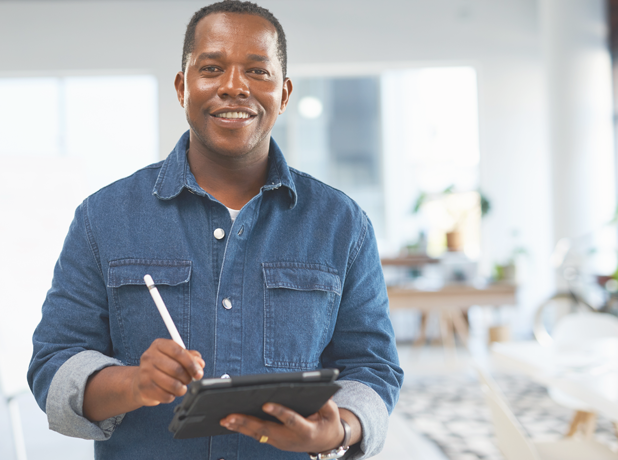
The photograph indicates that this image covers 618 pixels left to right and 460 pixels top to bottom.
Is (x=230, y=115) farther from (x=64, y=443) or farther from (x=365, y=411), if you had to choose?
(x=64, y=443)

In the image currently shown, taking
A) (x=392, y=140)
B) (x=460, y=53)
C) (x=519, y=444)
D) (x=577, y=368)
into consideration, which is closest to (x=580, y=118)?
(x=460, y=53)

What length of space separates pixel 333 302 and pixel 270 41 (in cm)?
44

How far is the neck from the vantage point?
0.97m

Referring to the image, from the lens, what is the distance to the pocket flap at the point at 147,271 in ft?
2.86

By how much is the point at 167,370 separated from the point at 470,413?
3147mm

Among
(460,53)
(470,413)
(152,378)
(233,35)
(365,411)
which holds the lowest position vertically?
(470,413)

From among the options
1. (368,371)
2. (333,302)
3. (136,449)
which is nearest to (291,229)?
(333,302)

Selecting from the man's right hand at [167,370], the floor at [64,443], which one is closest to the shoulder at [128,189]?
the man's right hand at [167,370]

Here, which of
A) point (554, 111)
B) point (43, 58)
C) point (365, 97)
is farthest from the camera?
point (365, 97)

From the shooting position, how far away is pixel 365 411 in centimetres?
85

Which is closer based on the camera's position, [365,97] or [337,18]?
[337,18]

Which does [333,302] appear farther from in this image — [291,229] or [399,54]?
[399,54]

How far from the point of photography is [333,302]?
3.13 feet

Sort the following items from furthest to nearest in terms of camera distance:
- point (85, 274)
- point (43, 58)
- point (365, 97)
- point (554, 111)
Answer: point (365, 97), point (43, 58), point (554, 111), point (85, 274)
